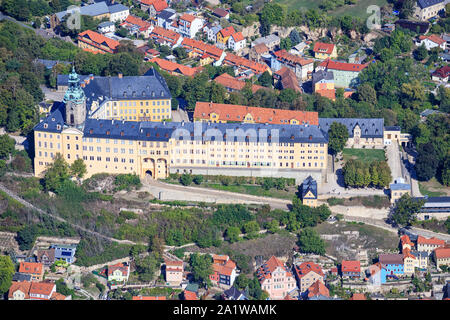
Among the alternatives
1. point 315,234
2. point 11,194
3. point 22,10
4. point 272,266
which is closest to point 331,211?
point 315,234

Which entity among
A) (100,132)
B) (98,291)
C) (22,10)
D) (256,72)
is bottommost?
(98,291)

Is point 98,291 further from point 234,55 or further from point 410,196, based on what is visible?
point 234,55

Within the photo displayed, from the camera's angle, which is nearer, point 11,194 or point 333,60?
point 11,194

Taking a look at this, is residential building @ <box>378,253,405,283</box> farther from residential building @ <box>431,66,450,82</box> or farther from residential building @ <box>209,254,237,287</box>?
residential building @ <box>431,66,450,82</box>

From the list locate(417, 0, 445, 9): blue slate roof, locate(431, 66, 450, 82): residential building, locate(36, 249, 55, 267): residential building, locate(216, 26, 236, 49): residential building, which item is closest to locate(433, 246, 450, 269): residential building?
locate(431, 66, 450, 82): residential building

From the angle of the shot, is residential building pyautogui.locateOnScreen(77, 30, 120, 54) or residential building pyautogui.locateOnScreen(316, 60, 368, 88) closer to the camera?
residential building pyautogui.locateOnScreen(316, 60, 368, 88)

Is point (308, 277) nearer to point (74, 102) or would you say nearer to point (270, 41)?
point (74, 102)
